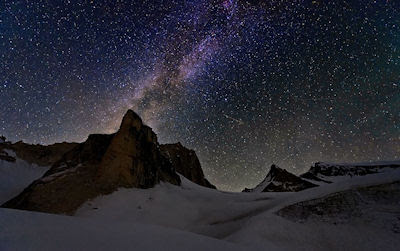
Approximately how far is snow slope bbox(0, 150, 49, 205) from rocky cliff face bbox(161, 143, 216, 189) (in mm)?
28008

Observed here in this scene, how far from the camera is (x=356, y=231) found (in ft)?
38.0

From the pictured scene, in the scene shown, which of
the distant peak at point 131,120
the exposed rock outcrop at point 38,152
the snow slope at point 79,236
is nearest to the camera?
the snow slope at point 79,236

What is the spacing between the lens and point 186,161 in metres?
64.1

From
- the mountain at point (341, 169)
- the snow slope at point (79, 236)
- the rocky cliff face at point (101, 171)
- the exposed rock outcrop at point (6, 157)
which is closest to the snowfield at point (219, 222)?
the snow slope at point (79, 236)

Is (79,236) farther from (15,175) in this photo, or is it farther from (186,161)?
(186,161)

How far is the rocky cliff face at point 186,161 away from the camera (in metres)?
60.3

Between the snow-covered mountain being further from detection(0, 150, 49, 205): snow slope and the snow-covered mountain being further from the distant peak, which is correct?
detection(0, 150, 49, 205): snow slope

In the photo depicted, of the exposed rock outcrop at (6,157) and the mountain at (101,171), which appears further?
the exposed rock outcrop at (6,157)

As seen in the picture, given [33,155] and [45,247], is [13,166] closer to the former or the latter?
[33,155]

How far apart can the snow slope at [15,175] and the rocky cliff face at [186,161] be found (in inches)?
1103

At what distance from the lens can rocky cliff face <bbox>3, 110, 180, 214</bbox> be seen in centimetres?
2216

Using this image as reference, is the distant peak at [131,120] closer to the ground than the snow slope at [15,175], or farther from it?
farther from it

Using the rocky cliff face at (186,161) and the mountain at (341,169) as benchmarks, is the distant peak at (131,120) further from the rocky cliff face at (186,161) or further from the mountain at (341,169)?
the mountain at (341,169)

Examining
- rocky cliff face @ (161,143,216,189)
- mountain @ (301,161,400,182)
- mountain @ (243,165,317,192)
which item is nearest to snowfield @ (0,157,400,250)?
rocky cliff face @ (161,143,216,189)
